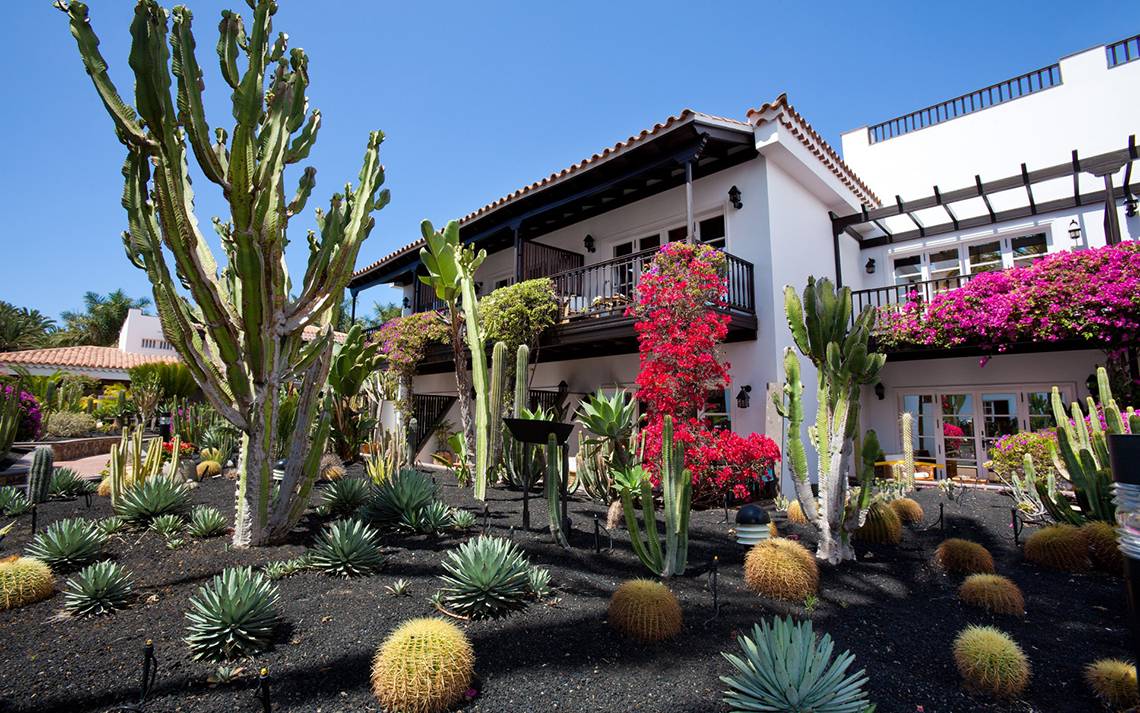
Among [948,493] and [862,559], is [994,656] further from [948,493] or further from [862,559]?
[948,493]

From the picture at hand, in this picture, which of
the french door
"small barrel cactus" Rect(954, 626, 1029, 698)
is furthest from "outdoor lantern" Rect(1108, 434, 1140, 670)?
the french door

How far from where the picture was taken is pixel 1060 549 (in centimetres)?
494

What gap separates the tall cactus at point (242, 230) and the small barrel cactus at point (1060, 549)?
7339 millimetres

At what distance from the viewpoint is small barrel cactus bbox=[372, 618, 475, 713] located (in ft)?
8.54

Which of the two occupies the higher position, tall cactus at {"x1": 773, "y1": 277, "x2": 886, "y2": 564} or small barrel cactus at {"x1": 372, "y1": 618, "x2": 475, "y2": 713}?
tall cactus at {"x1": 773, "y1": 277, "x2": 886, "y2": 564}

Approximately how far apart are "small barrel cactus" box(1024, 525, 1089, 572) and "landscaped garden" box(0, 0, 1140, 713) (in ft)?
0.07

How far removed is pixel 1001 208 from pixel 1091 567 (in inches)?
368

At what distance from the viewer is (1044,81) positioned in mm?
11086

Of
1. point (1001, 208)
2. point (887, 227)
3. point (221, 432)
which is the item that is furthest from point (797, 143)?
point (221, 432)

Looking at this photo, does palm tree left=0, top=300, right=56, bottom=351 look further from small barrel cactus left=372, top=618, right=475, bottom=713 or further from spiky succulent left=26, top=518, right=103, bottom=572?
small barrel cactus left=372, top=618, right=475, bottom=713

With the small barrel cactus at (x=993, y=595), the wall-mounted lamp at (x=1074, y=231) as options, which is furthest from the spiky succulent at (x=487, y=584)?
the wall-mounted lamp at (x=1074, y=231)

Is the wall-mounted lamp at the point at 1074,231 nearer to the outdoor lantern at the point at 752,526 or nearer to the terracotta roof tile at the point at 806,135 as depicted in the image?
the terracotta roof tile at the point at 806,135

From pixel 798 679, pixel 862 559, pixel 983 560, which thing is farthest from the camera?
pixel 862 559

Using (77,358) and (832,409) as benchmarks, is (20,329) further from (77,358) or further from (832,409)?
(832,409)
